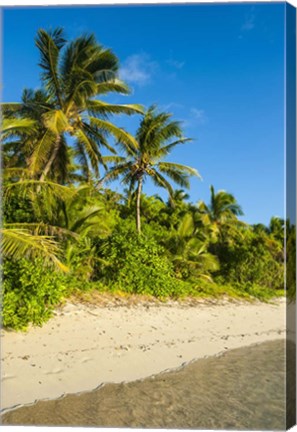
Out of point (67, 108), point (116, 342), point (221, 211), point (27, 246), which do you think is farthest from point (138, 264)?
point (67, 108)

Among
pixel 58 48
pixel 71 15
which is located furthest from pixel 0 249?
pixel 71 15

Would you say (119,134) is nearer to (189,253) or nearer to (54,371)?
(189,253)

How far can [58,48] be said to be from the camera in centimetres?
347

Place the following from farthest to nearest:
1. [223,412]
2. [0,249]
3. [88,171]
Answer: [88,171], [0,249], [223,412]

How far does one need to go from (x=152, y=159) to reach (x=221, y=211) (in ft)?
2.60

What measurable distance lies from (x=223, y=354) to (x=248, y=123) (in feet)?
6.35

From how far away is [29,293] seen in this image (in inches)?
156

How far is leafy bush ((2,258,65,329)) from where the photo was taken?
3740mm

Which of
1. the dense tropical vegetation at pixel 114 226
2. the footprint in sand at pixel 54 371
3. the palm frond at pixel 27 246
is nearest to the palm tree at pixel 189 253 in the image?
the dense tropical vegetation at pixel 114 226

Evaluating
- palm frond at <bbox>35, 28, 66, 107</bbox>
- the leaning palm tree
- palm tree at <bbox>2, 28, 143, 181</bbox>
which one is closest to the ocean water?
the leaning palm tree

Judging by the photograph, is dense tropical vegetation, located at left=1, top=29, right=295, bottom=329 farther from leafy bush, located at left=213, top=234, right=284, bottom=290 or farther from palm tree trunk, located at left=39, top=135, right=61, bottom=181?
palm tree trunk, located at left=39, top=135, right=61, bottom=181

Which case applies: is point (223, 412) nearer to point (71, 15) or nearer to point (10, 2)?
point (71, 15)

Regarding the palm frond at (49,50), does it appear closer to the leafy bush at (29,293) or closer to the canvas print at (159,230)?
the canvas print at (159,230)

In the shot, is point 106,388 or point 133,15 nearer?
point 106,388
